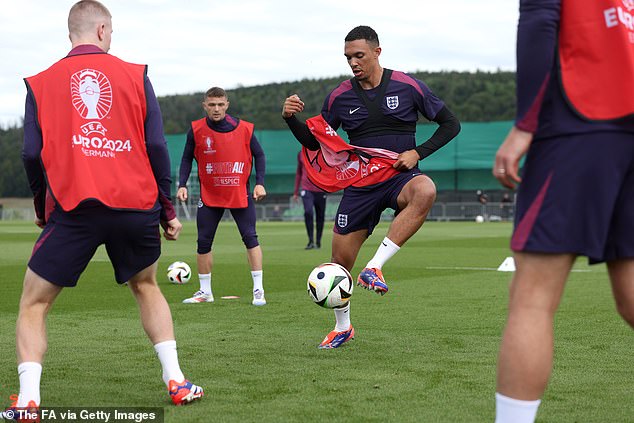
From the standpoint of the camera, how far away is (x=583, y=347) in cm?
625

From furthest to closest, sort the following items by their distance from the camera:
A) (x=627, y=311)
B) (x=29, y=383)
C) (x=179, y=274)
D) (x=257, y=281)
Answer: (x=179, y=274) < (x=257, y=281) < (x=29, y=383) < (x=627, y=311)

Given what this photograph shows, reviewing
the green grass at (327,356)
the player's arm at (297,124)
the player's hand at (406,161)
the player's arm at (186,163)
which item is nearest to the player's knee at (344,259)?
the green grass at (327,356)

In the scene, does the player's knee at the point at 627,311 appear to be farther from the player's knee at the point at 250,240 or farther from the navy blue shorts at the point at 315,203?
the navy blue shorts at the point at 315,203

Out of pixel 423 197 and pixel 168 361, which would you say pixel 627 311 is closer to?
pixel 168 361

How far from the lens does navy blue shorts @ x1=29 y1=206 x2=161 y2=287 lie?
432 centimetres

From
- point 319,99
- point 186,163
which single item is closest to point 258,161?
point 186,163

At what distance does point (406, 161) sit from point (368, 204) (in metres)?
0.42

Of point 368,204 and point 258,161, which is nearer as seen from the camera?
point 368,204

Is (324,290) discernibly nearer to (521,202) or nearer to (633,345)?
(633,345)

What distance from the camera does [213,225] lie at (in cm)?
1001

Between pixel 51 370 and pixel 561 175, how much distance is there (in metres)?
3.59

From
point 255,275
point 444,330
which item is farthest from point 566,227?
point 255,275

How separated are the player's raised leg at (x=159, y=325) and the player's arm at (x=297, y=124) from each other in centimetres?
218

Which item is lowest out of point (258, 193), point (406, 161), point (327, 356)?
point (327, 356)
